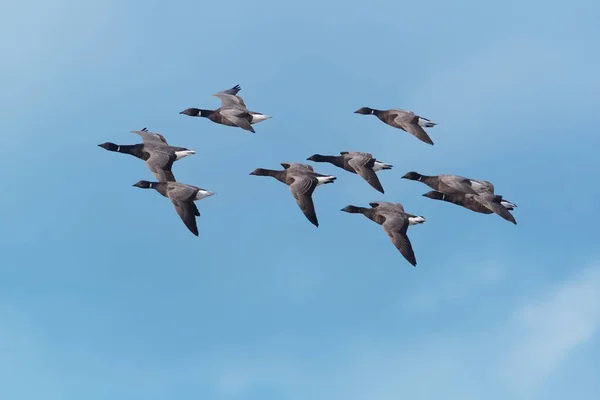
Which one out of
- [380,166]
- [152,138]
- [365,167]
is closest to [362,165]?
[365,167]

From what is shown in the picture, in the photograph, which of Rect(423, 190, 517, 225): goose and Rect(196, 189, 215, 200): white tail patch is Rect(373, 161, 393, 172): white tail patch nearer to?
Rect(423, 190, 517, 225): goose

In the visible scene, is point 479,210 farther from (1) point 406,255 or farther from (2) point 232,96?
(2) point 232,96

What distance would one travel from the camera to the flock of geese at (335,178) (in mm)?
81062

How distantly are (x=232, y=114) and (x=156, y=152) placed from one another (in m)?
6.86

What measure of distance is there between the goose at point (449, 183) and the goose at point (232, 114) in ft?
41.1

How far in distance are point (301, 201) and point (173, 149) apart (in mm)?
11254

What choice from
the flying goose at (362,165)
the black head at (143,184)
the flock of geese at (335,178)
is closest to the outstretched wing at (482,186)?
the flock of geese at (335,178)

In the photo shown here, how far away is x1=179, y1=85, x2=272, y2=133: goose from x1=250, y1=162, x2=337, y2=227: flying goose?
10.9 ft

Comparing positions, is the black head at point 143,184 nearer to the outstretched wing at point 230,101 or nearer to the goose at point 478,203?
the outstretched wing at point 230,101

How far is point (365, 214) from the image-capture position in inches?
3361

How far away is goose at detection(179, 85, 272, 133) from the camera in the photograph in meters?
90.4

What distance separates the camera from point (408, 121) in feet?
296

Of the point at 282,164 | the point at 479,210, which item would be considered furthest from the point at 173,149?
Result: the point at 479,210

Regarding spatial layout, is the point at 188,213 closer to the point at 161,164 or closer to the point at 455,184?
the point at 161,164
